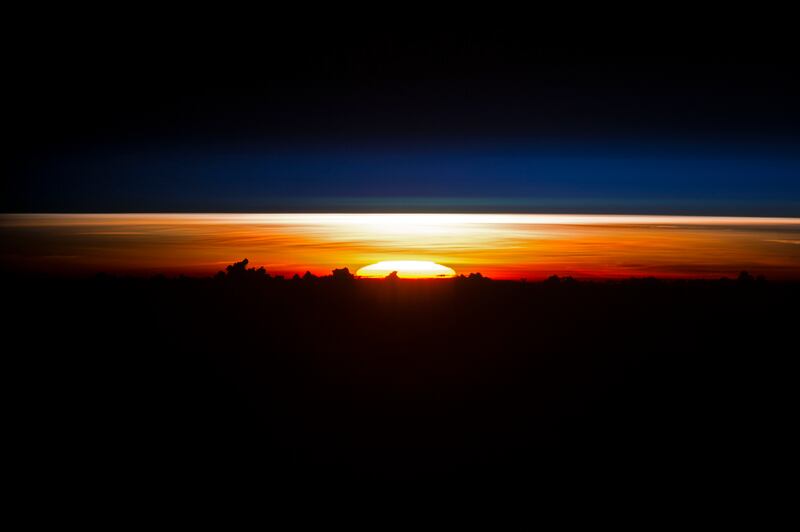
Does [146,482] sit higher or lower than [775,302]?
lower

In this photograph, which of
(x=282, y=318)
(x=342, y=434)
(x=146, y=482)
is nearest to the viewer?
(x=146, y=482)

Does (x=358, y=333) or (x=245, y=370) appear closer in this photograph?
(x=245, y=370)

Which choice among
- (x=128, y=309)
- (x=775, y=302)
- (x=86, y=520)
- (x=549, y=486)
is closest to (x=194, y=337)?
(x=128, y=309)

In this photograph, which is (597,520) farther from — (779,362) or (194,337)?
(194,337)

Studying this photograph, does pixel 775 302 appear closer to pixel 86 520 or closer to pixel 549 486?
pixel 549 486

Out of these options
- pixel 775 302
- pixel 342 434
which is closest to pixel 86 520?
pixel 342 434

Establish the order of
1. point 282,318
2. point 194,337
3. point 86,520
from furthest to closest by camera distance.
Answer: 1. point 282,318
2. point 194,337
3. point 86,520
